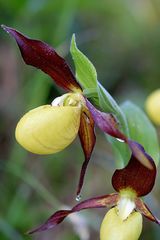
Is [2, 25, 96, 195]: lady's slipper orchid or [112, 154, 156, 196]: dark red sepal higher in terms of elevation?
[2, 25, 96, 195]: lady's slipper orchid

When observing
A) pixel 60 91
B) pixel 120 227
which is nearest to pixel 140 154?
pixel 120 227

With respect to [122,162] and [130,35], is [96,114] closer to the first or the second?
[122,162]

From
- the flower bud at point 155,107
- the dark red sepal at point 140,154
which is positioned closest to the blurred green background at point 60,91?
the flower bud at point 155,107

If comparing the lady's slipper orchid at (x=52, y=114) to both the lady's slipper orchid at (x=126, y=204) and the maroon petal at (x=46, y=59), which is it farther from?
the lady's slipper orchid at (x=126, y=204)

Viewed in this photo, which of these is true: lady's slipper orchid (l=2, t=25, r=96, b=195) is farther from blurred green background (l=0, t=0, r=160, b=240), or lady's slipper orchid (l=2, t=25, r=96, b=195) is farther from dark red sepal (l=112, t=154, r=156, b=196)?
blurred green background (l=0, t=0, r=160, b=240)

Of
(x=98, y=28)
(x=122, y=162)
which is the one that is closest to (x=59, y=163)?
(x=122, y=162)

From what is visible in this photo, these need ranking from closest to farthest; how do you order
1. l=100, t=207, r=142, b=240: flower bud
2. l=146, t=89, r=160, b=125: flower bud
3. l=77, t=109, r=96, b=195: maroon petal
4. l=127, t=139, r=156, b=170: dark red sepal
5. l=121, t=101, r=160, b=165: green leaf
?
l=127, t=139, r=156, b=170: dark red sepal → l=100, t=207, r=142, b=240: flower bud → l=77, t=109, r=96, b=195: maroon petal → l=121, t=101, r=160, b=165: green leaf → l=146, t=89, r=160, b=125: flower bud

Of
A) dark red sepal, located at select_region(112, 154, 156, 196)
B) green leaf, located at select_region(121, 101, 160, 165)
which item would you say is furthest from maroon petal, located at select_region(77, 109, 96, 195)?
green leaf, located at select_region(121, 101, 160, 165)
